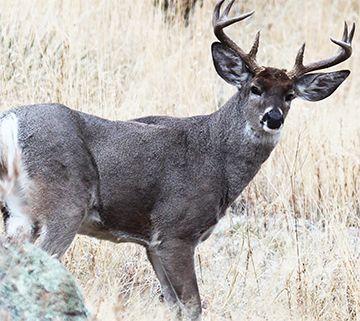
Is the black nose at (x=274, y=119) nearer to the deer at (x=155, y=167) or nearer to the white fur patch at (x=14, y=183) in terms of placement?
the deer at (x=155, y=167)

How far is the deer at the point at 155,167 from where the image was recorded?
3.72 meters

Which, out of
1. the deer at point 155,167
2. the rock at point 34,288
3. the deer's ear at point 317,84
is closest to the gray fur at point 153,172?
the deer at point 155,167

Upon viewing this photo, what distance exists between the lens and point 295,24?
422 inches

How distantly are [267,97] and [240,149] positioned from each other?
0.39 metres

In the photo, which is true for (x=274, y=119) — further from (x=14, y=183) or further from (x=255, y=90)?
(x=14, y=183)

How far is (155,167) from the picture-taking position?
13.7ft

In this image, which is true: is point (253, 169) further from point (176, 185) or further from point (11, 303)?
point (11, 303)

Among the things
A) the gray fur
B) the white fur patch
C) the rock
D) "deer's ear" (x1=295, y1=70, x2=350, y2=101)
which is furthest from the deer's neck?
the rock

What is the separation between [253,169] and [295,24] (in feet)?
22.2

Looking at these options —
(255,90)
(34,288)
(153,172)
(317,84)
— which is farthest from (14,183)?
(317,84)

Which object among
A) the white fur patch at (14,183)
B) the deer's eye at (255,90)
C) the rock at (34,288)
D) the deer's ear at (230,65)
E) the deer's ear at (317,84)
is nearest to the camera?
the rock at (34,288)

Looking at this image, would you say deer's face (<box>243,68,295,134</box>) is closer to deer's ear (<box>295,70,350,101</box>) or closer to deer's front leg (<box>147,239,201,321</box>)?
deer's ear (<box>295,70,350,101</box>)

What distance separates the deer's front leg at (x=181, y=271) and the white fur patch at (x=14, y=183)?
2.88ft

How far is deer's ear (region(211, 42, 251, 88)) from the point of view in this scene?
455cm
